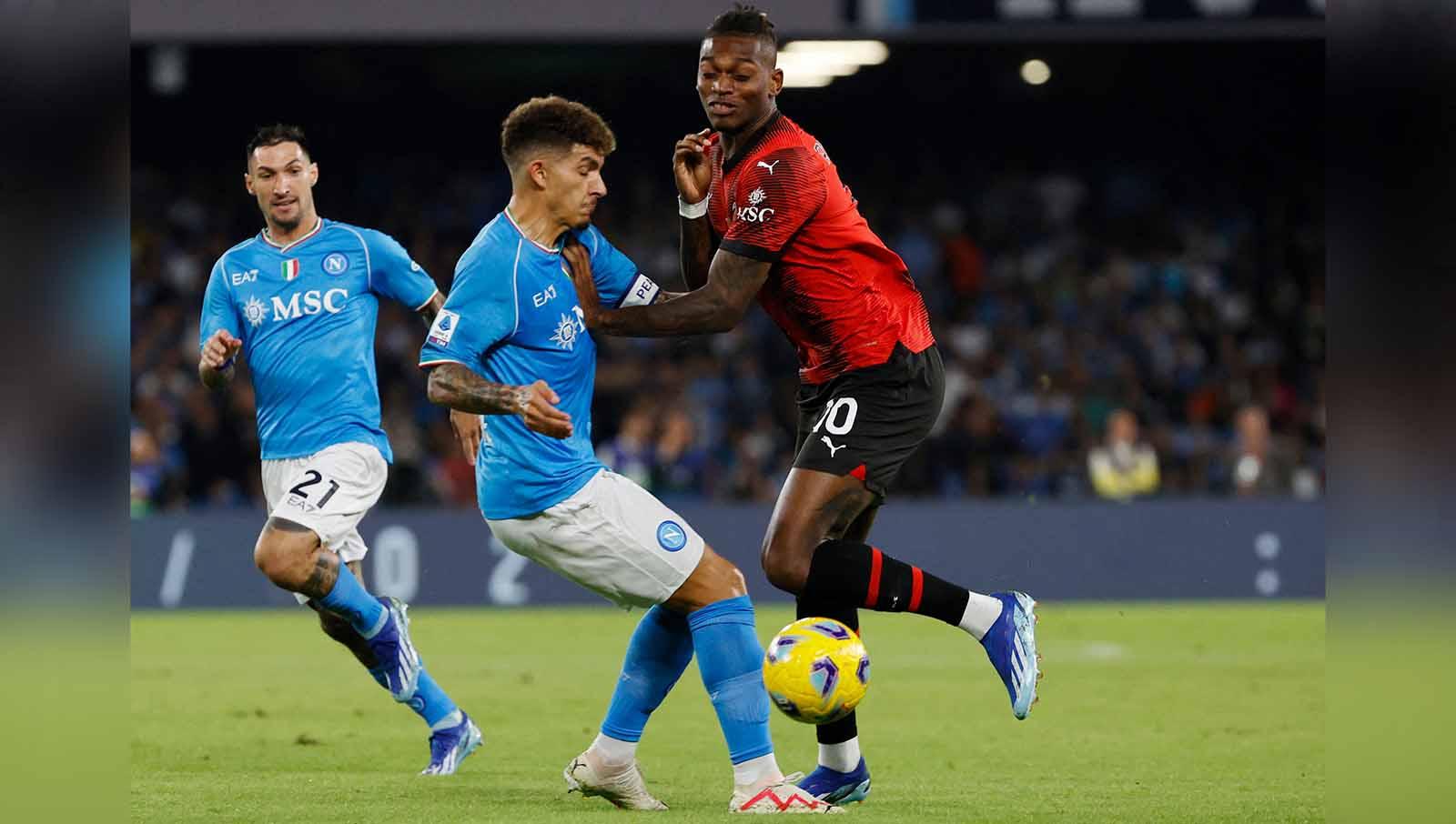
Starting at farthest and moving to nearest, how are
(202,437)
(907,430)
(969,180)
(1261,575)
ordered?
(969,180)
(202,437)
(1261,575)
(907,430)

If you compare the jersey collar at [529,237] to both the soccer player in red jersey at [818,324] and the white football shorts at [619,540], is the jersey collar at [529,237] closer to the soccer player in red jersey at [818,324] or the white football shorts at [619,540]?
the soccer player in red jersey at [818,324]

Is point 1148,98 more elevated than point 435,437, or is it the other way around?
point 1148,98

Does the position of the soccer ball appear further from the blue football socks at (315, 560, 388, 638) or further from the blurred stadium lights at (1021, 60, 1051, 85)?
the blurred stadium lights at (1021, 60, 1051, 85)

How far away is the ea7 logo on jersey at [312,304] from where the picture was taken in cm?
712

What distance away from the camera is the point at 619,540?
5328 mm

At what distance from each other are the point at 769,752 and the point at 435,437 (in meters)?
14.0

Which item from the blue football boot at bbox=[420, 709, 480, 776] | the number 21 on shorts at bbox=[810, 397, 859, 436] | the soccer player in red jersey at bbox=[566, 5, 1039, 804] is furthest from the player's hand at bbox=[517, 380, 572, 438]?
the blue football boot at bbox=[420, 709, 480, 776]

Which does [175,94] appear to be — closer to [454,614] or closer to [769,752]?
[454,614]

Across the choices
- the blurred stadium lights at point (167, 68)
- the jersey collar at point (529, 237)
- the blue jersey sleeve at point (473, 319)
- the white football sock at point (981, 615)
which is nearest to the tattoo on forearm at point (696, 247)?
the jersey collar at point (529, 237)

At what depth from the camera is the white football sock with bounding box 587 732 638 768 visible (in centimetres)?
555

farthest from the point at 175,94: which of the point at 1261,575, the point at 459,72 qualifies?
the point at 1261,575

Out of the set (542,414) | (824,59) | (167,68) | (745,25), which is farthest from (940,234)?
(542,414)

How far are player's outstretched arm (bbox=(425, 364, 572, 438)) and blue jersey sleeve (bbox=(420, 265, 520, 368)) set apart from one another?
67 millimetres

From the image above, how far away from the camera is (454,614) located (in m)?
15.3
